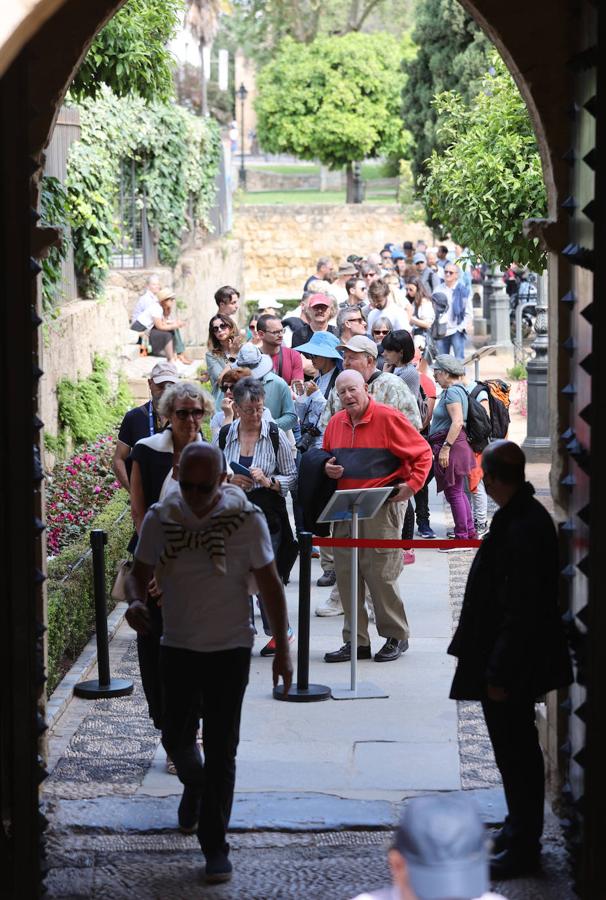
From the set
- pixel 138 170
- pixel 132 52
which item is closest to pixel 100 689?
pixel 132 52

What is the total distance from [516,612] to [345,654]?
3.50 metres

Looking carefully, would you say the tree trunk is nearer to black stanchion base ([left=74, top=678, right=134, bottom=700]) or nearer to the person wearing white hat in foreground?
black stanchion base ([left=74, top=678, right=134, bottom=700])

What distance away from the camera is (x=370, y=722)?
7.87 meters

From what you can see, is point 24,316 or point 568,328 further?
point 568,328

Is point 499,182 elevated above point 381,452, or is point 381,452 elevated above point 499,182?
point 499,182

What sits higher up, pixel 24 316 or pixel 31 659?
pixel 24 316

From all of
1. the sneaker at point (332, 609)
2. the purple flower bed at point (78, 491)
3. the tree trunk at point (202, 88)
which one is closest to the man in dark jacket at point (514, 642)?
the sneaker at point (332, 609)

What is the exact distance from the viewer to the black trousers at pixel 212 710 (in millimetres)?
5660

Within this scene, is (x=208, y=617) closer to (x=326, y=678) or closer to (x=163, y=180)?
(x=326, y=678)

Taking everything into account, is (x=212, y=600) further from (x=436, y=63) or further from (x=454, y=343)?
(x=436, y=63)

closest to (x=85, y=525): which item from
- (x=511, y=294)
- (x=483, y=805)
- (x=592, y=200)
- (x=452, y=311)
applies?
(x=483, y=805)

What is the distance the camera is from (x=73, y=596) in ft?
28.9

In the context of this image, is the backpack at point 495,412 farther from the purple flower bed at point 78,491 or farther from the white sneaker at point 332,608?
the purple flower bed at point 78,491

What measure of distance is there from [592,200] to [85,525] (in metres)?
7.06
